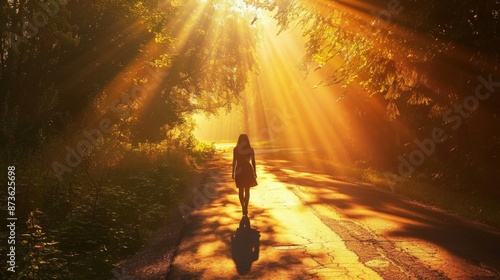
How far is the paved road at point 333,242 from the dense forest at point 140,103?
5.19 ft

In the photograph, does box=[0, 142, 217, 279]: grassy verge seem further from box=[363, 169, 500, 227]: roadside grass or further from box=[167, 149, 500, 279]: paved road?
box=[363, 169, 500, 227]: roadside grass

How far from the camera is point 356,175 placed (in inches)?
1037

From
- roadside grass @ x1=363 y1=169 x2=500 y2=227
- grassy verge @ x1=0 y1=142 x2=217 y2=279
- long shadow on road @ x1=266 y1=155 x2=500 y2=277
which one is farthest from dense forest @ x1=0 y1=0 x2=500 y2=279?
long shadow on road @ x1=266 y1=155 x2=500 y2=277

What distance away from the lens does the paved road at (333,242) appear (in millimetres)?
7422

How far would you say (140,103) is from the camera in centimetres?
2820

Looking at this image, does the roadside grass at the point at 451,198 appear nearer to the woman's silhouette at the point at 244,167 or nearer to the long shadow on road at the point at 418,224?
the long shadow on road at the point at 418,224

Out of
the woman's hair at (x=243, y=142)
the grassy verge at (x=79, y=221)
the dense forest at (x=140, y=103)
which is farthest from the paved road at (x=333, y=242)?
the woman's hair at (x=243, y=142)

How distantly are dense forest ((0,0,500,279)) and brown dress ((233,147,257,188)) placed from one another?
227 cm

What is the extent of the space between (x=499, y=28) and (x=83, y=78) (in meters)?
15.7

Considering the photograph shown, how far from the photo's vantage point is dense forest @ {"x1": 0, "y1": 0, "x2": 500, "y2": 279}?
30.3 ft

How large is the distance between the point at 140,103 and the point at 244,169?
1669 cm

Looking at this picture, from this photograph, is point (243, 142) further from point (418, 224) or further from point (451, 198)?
point (451, 198)

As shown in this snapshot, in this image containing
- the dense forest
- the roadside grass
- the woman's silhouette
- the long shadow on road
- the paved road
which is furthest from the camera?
the roadside grass

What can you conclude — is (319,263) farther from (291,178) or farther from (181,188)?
(291,178)
